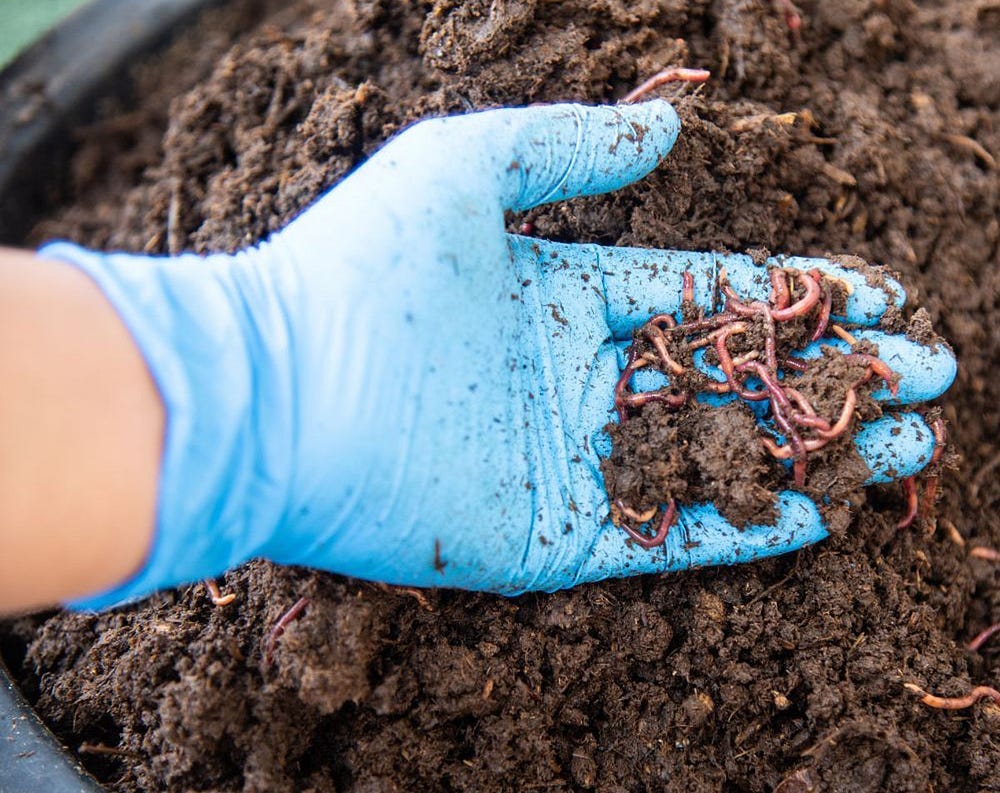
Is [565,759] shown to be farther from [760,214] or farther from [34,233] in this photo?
[34,233]

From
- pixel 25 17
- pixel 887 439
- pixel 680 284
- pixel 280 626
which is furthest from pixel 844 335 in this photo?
pixel 25 17

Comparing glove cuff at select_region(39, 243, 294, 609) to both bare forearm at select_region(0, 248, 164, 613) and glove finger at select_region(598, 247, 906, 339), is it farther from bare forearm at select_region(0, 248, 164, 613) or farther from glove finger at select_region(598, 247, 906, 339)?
glove finger at select_region(598, 247, 906, 339)

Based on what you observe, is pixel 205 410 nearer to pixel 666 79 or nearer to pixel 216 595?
pixel 216 595

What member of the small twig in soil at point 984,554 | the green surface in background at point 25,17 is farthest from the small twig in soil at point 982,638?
the green surface in background at point 25,17

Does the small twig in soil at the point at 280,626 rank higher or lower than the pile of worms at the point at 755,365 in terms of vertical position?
higher

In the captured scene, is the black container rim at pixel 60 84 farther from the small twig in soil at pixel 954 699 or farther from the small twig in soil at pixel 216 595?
the small twig in soil at pixel 954 699

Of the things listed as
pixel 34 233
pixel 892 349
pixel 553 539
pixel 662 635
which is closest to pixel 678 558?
pixel 662 635

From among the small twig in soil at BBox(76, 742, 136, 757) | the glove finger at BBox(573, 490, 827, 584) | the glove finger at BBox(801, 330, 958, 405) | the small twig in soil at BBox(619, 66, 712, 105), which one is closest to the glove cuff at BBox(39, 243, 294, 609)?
the small twig in soil at BBox(76, 742, 136, 757)
